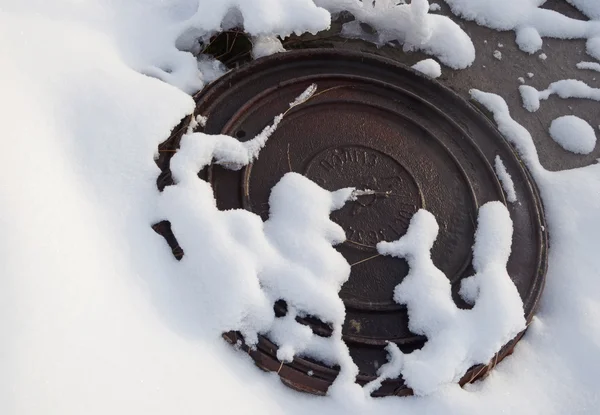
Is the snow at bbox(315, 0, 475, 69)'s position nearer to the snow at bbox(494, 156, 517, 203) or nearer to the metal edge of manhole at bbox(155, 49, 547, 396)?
the metal edge of manhole at bbox(155, 49, 547, 396)

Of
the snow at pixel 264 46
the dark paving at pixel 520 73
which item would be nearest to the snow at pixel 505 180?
the dark paving at pixel 520 73

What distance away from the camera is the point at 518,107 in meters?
3.06

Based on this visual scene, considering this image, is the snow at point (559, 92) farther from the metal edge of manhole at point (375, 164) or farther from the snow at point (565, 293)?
the metal edge of manhole at point (375, 164)

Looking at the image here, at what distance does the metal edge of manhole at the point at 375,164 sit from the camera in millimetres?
2332

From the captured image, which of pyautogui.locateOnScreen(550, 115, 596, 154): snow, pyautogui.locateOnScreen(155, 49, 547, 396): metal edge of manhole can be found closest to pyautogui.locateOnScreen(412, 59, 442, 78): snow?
pyautogui.locateOnScreen(155, 49, 547, 396): metal edge of manhole

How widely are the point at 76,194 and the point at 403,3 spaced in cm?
207

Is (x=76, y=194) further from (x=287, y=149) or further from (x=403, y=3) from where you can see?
(x=403, y=3)

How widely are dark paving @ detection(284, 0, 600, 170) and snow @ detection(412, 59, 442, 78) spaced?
1.7 inches

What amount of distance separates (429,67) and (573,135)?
86 cm

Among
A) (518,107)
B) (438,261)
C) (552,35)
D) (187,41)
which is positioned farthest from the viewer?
(552,35)

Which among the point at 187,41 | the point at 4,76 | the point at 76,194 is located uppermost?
the point at 187,41

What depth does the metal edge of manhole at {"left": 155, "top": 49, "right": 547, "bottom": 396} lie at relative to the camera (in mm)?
2332

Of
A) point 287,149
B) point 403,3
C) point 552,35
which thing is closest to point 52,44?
point 287,149

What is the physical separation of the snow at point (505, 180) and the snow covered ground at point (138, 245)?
18 millimetres
